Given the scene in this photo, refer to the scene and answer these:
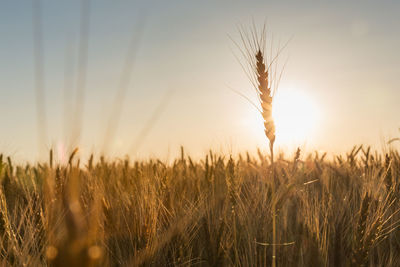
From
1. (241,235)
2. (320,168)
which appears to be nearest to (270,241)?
(241,235)

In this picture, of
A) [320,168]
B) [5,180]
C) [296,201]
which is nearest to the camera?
[296,201]

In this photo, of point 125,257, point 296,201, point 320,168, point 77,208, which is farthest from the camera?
point 320,168

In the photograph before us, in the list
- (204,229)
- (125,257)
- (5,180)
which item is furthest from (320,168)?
(5,180)

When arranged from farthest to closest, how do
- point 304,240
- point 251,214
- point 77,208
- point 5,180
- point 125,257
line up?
1. point 5,180
2. point 251,214
3. point 304,240
4. point 125,257
5. point 77,208

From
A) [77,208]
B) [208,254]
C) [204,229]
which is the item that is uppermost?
[77,208]

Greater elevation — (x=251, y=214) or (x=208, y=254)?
(x=251, y=214)

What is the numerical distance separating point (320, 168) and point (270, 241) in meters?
2.05

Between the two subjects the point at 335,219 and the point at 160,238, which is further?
the point at 335,219

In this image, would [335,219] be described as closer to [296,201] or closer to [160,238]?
[296,201]

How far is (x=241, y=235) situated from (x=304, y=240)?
0.96ft

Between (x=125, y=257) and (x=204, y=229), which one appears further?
(x=204, y=229)

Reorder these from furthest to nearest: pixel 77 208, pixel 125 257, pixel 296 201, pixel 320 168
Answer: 1. pixel 320 168
2. pixel 296 201
3. pixel 125 257
4. pixel 77 208

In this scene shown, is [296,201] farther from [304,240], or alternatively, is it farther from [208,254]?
[208,254]

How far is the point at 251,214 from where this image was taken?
6.10 feet
